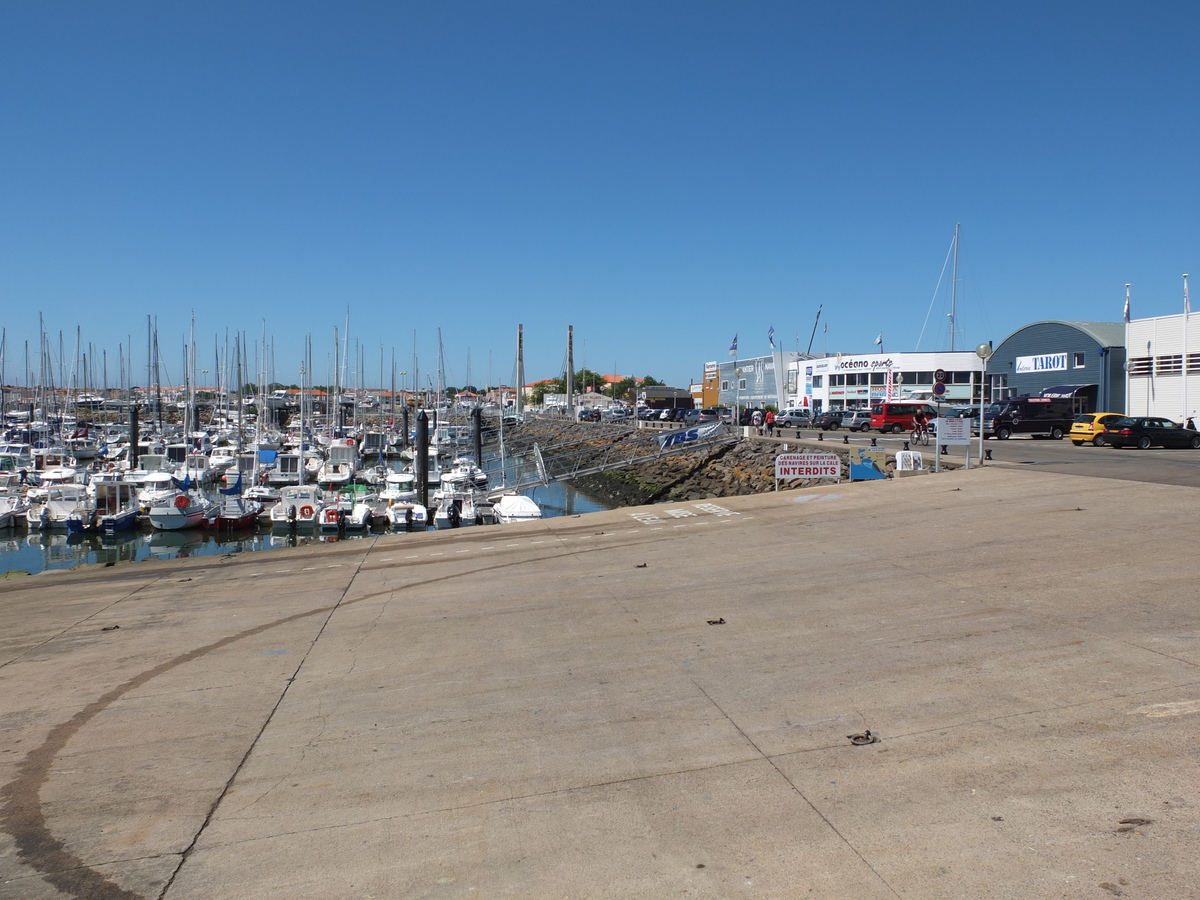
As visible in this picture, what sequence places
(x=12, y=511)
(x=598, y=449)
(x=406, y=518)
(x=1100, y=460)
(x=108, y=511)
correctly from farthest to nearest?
1. (x=598, y=449)
2. (x=108, y=511)
3. (x=12, y=511)
4. (x=406, y=518)
5. (x=1100, y=460)

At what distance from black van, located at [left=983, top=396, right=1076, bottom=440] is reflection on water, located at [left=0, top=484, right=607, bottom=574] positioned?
92.8 feet

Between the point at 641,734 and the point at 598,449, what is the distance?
54.6 m

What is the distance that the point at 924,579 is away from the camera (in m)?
10.8

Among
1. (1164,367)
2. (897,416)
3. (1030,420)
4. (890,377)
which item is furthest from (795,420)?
(1030,420)

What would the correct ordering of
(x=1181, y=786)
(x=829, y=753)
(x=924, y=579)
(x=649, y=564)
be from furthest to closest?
1. (x=649, y=564)
2. (x=924, y=579)
3. (x=829, y=753)
4. (x=1181, y=786)

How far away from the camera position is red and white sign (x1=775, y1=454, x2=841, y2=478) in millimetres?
23031

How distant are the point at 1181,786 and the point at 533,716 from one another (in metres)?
4.55

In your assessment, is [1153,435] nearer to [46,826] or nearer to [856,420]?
[856,420]

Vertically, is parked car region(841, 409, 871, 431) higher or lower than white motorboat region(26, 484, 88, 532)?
higher

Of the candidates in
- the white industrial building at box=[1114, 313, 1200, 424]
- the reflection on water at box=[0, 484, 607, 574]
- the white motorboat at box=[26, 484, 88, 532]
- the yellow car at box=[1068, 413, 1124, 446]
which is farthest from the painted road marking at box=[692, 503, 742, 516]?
the white industrial building at box=[1114, 313, 1200, 424]

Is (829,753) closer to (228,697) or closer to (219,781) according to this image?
(219,781)

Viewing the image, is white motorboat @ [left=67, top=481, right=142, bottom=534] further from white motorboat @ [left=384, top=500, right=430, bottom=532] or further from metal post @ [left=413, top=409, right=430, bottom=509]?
metal post @ [left=413, top=409, right=430, bottom=509]

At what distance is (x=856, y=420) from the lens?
5797 cm

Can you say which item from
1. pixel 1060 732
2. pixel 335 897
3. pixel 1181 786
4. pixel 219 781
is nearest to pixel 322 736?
pixel 219 781
